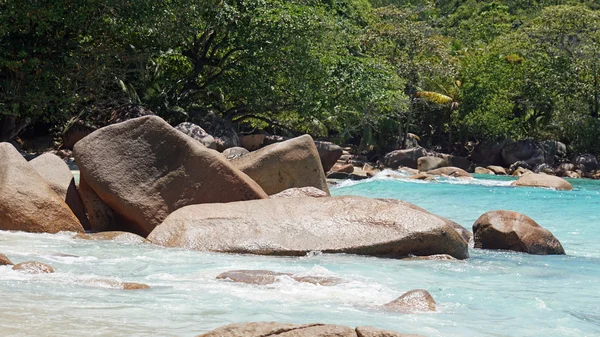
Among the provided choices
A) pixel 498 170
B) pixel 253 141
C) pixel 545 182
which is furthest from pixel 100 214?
pixel 498 170

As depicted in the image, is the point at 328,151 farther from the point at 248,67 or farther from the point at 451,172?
the point at 451,172

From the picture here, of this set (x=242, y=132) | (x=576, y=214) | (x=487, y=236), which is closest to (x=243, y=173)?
(x=487, y=236)

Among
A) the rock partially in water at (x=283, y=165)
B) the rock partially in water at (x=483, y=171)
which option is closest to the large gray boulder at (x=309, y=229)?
the rock partially in water at (x=283, y=165)

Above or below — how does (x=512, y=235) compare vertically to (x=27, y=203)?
below

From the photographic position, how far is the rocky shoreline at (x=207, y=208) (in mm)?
8500

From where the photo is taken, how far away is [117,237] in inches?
352

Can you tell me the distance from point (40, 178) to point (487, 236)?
577 cm

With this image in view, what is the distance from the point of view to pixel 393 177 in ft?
90.3

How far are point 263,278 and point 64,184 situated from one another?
4392 millimetres

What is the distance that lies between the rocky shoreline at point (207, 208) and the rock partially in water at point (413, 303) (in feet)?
7.92

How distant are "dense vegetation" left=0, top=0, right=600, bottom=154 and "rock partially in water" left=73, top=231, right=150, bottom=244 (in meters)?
9.64

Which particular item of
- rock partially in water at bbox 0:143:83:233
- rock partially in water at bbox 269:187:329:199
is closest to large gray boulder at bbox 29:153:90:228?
rock partially in water at bbox 0:143:83:233

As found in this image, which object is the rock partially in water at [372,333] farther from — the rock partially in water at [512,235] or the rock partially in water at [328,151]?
the rock partially in water at [328,151]

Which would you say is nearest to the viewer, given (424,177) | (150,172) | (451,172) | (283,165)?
(150,172)
